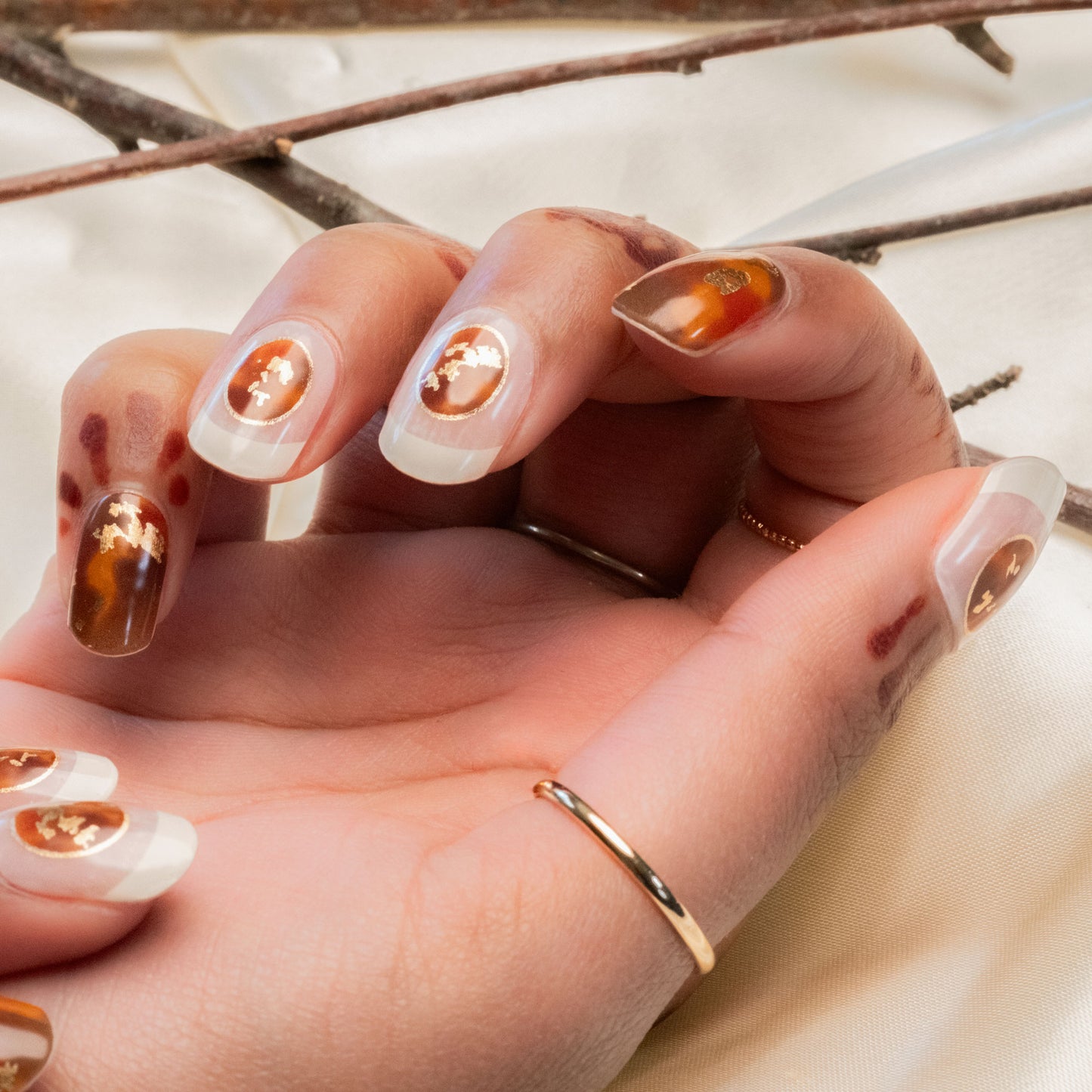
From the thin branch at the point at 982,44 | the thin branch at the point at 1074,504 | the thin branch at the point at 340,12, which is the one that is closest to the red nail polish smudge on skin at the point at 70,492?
the thin branch at the point at 1074,504

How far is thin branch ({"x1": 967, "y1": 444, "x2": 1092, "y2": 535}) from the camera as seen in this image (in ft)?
2.40

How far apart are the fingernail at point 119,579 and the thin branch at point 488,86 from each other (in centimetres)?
37

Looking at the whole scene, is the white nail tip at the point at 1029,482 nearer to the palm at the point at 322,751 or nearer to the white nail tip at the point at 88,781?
the palm at the point at 322,751

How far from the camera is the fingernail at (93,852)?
383mm

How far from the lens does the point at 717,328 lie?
0.44 m

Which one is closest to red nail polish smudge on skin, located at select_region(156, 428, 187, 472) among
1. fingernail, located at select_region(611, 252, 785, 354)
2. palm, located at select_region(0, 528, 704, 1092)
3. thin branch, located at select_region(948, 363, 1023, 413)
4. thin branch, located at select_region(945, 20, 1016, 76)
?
palm, located at select_region(0, 528, 704, 1092)

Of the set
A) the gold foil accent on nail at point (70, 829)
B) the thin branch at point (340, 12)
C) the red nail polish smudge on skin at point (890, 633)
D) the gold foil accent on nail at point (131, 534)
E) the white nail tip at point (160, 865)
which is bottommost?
the white nail tip at point (160, 865)

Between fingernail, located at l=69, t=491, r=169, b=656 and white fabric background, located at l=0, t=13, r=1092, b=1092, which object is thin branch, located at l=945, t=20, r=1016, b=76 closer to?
white fabric background, located at l=0, t=13, r=1092, b=1092

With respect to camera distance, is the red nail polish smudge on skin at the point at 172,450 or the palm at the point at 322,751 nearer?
the palm at the point at 322,751

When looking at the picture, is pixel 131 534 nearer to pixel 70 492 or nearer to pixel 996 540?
pixel 70 492

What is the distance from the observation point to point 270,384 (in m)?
0.46

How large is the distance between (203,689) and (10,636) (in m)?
0.11

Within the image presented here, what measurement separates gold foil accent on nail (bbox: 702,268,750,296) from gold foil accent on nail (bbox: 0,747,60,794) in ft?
1.08

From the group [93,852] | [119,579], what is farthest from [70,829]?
[119,579]
